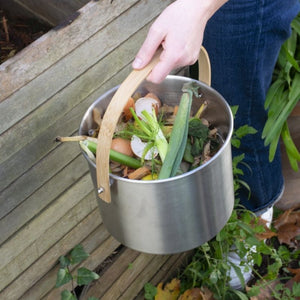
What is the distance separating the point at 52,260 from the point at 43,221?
159mm

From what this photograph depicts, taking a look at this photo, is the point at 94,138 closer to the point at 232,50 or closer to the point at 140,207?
the point at 140,207

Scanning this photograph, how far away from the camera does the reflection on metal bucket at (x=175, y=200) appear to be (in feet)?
3.46

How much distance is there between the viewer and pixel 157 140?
1146 mm

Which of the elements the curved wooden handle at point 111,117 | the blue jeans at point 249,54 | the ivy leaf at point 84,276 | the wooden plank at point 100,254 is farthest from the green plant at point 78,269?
the blue jeans at point 249,54

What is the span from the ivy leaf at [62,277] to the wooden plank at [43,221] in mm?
118

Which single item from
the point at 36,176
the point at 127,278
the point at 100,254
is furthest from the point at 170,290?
the point at 36,176

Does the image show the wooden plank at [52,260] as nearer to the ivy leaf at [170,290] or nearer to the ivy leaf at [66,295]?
the ivy leaf at [66,295]

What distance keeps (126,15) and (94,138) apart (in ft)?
1.31

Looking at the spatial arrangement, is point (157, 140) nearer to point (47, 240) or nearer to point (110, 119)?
point (110, 119)

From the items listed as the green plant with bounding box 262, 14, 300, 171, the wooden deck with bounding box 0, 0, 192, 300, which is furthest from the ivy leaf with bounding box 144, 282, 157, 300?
the green plant with bounding box 262, 14, 300, 171

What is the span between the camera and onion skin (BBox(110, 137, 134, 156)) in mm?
Result: 1169

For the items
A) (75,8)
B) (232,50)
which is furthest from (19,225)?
(232,50)

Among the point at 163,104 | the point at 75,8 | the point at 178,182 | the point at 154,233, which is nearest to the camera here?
the point at 178,182

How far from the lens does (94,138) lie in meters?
1.12
